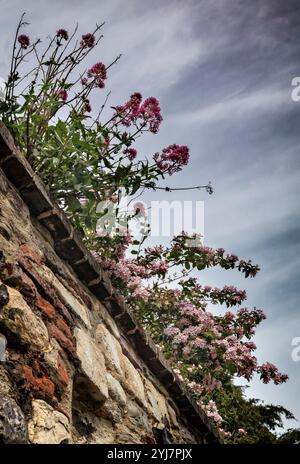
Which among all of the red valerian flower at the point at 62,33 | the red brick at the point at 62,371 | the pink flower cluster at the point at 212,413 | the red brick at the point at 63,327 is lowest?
the red brick at the point at 62,371

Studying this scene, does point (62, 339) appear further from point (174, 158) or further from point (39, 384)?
point (174, 158)

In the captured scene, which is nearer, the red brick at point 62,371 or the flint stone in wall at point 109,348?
the red brick at point 62,371

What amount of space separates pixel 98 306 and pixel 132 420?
2.23ft

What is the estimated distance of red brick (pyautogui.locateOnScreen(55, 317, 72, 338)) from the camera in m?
1.99

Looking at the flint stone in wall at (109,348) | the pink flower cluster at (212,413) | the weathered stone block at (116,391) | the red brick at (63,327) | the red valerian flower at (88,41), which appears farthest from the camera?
the pink flower cluster at (212,413)

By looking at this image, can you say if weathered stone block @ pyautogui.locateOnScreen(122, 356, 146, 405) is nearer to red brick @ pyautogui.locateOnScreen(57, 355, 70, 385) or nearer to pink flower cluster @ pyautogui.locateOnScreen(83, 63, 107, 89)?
red brick @ pyautogui.locateOnScreen(57, 355, 70, 385)

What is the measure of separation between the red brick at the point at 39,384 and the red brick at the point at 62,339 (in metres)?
0.22


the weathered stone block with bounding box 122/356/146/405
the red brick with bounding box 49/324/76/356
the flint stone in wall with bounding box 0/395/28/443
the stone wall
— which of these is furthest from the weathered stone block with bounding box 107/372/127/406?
the flint stone in wall with bounding box 0/395/28/443

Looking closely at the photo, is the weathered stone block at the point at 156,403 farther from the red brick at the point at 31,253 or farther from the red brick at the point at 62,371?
the red brick at the point at 31,253

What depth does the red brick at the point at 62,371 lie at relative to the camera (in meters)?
1.83

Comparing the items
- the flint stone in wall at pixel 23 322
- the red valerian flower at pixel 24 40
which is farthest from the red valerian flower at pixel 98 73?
the flint stone in wall at pixel 23 322

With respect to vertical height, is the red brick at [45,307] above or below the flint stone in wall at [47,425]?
above

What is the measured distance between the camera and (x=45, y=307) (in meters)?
1.93
